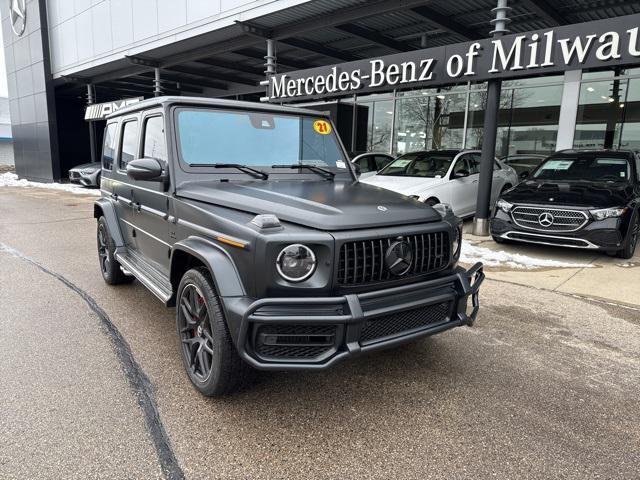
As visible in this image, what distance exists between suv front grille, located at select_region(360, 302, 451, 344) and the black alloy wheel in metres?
0.96

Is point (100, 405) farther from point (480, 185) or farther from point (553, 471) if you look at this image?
point (480, 185)

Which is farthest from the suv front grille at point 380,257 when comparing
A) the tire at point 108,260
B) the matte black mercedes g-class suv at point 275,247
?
the tire at point 108,260

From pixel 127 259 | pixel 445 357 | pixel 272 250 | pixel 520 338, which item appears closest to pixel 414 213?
pixel 272 250

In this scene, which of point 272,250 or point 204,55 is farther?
point 204,55

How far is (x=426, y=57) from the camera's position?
29.3ft

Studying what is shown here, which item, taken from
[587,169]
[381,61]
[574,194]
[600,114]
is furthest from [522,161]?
[574,194]

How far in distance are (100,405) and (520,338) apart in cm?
342

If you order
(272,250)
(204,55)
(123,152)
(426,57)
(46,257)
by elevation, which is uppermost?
(204,55)

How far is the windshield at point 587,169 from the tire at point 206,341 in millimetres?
7136

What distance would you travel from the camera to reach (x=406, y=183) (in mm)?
9133

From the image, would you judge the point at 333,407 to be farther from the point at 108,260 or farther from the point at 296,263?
the point at 108,260

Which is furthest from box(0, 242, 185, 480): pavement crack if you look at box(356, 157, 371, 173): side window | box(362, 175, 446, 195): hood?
box(356, 157, 371, 173): side window

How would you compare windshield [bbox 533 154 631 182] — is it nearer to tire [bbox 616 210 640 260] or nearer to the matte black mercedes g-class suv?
tire [bbox 616 210 640 260]

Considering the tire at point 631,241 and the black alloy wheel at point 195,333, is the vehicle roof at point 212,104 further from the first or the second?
the tire at point 631,241
